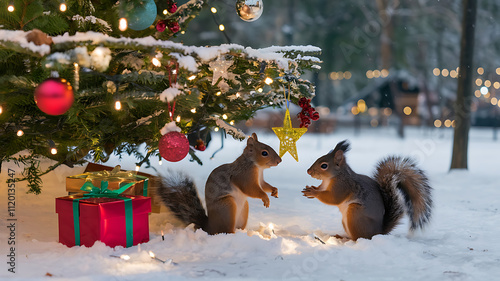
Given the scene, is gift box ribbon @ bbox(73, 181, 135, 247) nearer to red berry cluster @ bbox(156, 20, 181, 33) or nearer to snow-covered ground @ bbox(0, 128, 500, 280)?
snow-covered ground @ bbox(0, 128, 500, 280)

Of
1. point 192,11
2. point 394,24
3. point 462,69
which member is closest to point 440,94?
point 394,24

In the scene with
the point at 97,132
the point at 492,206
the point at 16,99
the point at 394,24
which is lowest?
the point at 492,206

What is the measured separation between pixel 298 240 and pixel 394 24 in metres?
17.2

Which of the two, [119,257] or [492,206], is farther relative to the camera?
[492,206]

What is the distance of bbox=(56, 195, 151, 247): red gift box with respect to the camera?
3027 millimetres

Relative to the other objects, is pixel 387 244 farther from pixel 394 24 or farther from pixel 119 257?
pixel 394 24

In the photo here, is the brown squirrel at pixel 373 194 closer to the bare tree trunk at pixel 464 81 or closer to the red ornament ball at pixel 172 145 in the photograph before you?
the red ornament ball at pixel 172 145

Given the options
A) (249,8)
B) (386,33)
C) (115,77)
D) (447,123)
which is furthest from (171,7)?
(447,123)

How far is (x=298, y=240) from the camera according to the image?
130 inches

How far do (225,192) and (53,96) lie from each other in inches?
55.1

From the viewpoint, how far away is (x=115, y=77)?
2994 millimetres

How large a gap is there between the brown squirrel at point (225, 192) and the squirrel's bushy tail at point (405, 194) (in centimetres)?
77

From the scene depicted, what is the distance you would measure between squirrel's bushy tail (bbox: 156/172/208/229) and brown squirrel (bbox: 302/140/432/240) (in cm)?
75

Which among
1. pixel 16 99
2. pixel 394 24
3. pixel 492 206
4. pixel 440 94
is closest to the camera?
pixel 16 99
